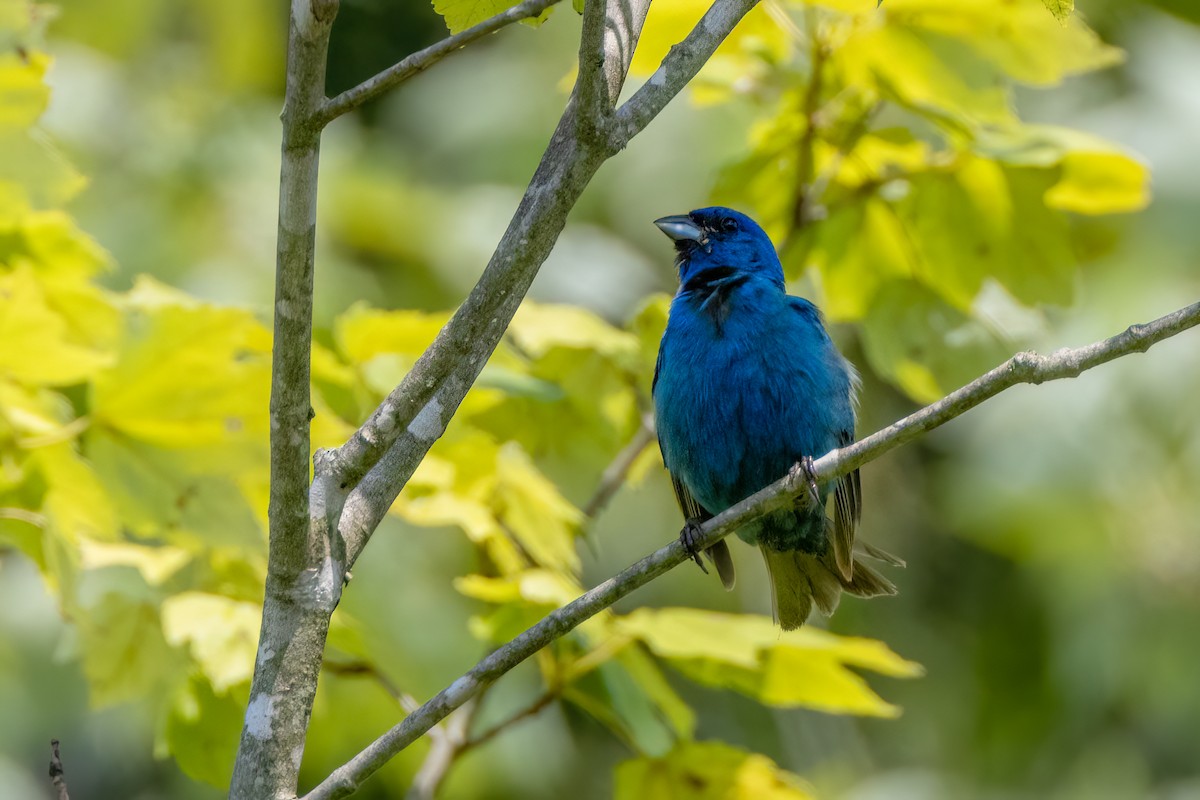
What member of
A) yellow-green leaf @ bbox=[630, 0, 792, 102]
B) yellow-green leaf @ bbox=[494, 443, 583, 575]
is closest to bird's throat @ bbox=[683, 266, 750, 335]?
yellow-green leaf @ bbox=[630, 0, 792, 102]

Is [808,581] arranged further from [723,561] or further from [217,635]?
[217,635]

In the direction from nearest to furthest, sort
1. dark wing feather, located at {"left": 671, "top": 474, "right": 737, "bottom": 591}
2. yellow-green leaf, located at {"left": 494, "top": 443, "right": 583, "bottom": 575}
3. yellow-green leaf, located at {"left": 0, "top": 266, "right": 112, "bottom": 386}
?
yellow-green leaf, located at {"left": 0, "top": 266, "right": 112, "bottom": 386} < yellow-green leaf, located at {"left": 494, "top": 443, "right": 583, "bottom": 575} < dark wing feather, located at {"left": 671, "top": 474, "right": 737, "bottom": 591}

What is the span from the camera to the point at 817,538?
442 centimetres

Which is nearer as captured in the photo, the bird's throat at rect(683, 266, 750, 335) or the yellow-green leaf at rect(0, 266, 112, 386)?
the yellow-green leaf at rect(0, 266, 112, 386)

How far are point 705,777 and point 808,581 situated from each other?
1.02 m

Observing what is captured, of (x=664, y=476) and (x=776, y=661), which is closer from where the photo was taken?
(x=776, y=661)

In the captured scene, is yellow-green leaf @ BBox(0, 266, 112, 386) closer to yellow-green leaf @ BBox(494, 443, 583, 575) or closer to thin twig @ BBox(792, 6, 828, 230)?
yellow-green leaf @ BBox(494, 443, 583, 575)

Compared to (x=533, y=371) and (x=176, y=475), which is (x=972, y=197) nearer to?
(x=533, y=371)

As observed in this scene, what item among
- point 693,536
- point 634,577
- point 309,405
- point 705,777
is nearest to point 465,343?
point 309,405

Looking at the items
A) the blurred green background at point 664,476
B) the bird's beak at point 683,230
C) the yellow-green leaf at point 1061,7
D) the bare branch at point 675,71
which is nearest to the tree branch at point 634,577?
the yellow-green leaf at point 1061,7

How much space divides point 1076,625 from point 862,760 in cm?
174

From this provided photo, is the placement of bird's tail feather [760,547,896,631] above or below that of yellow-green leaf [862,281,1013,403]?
below

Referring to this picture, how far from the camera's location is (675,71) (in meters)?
2.64

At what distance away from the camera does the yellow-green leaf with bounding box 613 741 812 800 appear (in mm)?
3668
